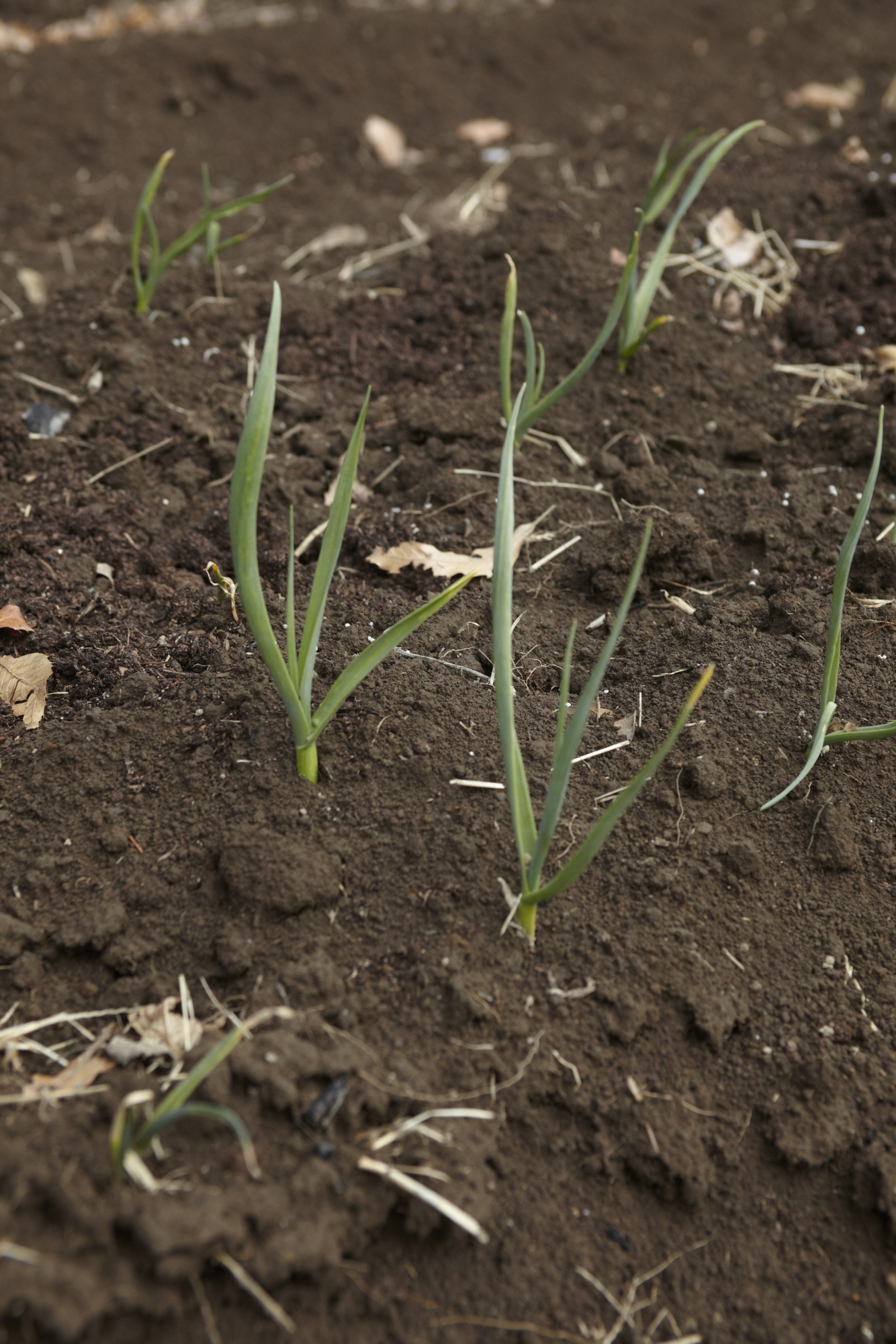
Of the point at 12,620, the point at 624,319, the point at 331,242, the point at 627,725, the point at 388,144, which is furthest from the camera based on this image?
the point at 388,144

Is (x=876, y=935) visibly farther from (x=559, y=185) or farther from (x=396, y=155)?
(x=396, y=155)

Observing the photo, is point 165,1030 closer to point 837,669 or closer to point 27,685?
point 27,685

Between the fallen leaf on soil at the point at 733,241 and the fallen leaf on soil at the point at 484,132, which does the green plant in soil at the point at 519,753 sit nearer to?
the fallen leaf on soil at the point at 733,241

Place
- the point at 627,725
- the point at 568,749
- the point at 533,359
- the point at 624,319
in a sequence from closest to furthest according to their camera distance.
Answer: the point at 568,749, the point at 627,725, the point at 533,359, the point at 624,319

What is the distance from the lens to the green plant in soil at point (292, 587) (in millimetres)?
1293

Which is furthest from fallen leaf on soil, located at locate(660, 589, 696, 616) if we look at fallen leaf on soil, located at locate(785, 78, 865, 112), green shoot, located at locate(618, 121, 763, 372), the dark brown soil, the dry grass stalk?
fallen leaf on soil, located at locate(785, 78, 865, 112)

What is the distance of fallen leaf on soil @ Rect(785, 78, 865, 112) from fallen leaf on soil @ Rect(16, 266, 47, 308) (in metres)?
3.02

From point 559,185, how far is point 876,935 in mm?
2771

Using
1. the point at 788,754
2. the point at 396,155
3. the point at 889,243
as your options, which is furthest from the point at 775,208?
the point at 788,754

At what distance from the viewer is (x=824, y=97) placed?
395 cm

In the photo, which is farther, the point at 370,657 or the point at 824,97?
the point at 824,97

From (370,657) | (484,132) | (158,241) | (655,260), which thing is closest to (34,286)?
(158,241)

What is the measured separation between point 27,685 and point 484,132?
125 inches

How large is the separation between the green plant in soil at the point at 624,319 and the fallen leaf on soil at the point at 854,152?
3.18 ft
